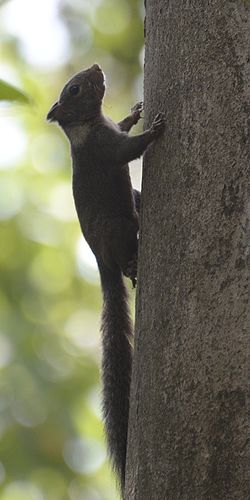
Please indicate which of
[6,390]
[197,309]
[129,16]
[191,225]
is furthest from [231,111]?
[129,16]

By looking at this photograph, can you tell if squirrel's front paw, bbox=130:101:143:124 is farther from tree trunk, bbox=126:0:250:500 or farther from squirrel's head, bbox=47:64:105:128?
tree trunk, bbox=126:0:250:500

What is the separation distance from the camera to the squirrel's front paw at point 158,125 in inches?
88.8

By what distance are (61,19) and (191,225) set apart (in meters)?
4.42

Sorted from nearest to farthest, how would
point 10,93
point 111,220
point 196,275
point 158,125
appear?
1. point 10,93
2. point 196,275
3. point 158,125
4. point 111,220

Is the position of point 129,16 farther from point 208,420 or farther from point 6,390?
point 208,420

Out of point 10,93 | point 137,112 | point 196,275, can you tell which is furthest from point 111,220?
point 10,93

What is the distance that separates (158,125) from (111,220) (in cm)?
75

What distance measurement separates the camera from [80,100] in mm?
3514

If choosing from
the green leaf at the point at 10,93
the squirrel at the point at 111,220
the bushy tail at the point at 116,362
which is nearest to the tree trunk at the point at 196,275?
the squirrel at the point at 111,220

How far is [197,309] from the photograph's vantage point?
1955mm

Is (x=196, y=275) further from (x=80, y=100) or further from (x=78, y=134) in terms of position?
(x=80, y=100)

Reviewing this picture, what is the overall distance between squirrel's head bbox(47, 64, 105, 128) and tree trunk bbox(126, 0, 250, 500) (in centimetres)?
115

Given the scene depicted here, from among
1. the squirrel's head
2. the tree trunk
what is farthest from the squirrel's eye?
the tree trunk

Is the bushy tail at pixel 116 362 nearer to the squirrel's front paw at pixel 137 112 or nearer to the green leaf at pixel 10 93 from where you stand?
the squirrel's front paw at pixel 137 112
